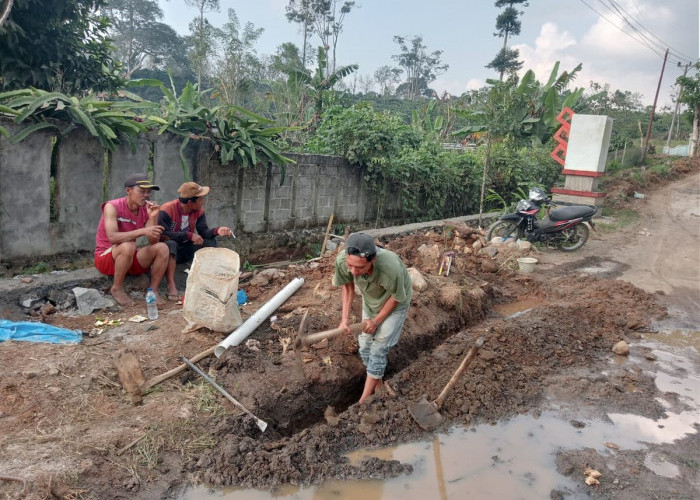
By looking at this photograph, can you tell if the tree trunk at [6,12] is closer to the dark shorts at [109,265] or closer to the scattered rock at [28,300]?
the dark shorts at [109,265]

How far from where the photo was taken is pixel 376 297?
14.0ft

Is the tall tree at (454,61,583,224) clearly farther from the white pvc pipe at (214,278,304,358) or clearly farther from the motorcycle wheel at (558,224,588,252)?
the white pvc pipe at (214,278,304,358)

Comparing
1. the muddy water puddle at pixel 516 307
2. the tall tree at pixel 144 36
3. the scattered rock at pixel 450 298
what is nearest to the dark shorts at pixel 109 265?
the scattered rock at pixel 450 298

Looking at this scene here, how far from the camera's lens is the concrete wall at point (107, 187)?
5434 millimetres

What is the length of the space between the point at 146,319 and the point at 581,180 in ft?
34.7

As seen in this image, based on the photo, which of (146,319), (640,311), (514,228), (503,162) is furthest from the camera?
(503,162)

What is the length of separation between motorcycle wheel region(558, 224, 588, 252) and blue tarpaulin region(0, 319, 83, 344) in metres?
8.31

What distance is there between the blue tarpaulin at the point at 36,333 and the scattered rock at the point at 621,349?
5174 mm

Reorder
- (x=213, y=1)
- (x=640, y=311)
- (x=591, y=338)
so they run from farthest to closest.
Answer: (x=213, y=1) < (x=640, y=311) < (x=591, y=338)

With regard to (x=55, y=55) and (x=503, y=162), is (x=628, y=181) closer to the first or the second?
(x=503, y=162)

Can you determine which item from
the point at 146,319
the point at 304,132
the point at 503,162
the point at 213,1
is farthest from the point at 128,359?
the point at 213,1

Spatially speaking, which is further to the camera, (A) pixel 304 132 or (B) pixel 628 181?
(B) pixel 628 181

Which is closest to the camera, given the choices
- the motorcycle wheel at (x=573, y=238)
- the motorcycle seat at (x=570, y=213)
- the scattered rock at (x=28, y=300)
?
the scattered rock at (x=28, y=300)

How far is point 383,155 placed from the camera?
980cm
